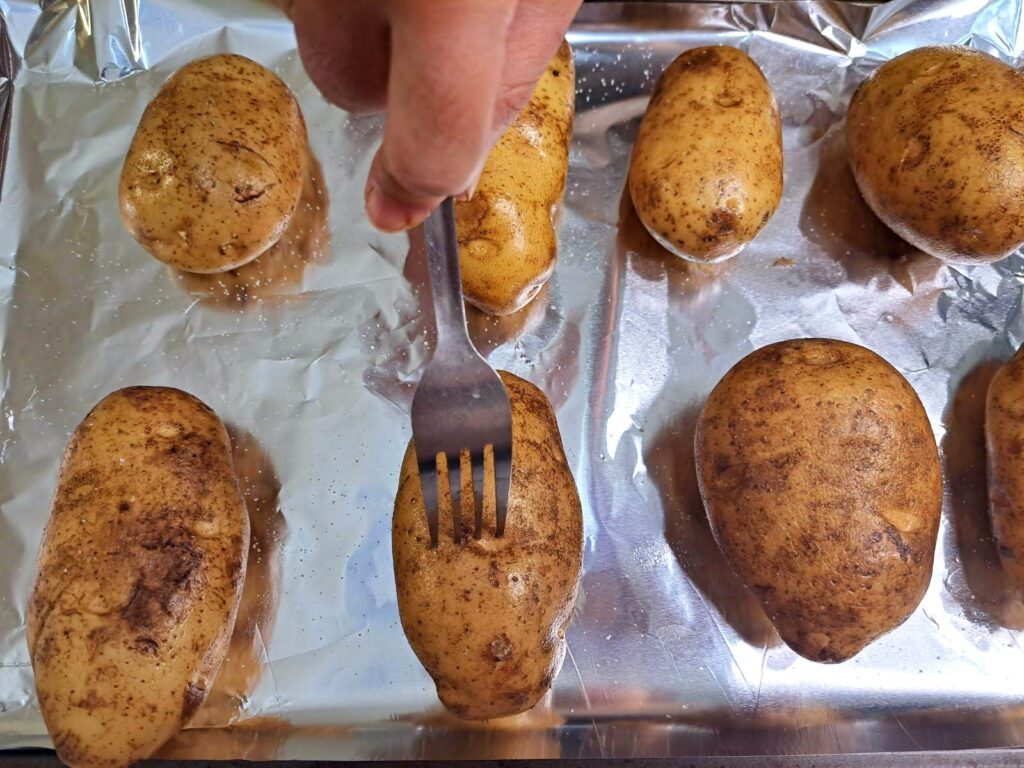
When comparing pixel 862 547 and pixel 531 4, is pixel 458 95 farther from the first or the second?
pixel 862 547

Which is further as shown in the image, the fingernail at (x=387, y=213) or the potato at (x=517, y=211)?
the potato at (x=517, y=211)

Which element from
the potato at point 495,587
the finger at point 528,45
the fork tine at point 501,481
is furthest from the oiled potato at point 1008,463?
the finger at point 528,45

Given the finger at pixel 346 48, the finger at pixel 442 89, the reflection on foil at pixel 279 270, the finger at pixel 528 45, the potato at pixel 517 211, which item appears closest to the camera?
the finger at pixel 442 89

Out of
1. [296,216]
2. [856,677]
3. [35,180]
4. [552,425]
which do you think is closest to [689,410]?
[552,425]

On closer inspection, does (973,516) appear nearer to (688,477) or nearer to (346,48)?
(688,477)

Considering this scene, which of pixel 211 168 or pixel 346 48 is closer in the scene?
pixel 346 48

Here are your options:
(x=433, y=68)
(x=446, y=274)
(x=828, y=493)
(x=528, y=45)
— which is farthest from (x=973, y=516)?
(x=433, y=68)

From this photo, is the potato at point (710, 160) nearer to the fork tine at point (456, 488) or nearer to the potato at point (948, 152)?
the potato at point (948, 152)
